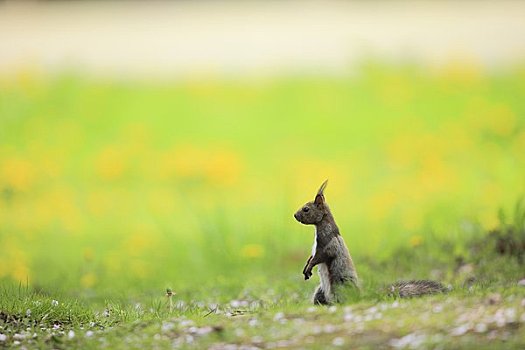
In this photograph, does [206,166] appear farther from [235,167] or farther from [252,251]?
[252,251]

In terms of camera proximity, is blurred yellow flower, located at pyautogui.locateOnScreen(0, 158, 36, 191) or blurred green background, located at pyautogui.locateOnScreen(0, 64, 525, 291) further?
blurred yellow flower, located at pyautogui.locateOnScreen(0, 158, 36, 191)

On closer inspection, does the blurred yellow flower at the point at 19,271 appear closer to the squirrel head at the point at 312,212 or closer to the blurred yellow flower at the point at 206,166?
the blurred yellow flower at the point at 206,166

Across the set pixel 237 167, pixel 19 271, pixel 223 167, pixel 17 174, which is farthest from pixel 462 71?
pixel 19 271

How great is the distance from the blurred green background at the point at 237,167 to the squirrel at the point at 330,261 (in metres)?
2.62

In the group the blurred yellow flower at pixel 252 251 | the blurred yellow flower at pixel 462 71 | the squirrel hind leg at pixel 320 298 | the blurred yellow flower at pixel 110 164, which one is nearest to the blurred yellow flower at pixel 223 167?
the blurred yellow flower at pixel 110 164

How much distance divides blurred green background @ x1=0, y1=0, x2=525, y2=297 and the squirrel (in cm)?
262

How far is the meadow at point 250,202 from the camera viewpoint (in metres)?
7.29

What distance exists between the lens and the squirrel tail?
25.5ft

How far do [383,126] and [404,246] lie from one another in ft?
13.2

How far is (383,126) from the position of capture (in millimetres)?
15008

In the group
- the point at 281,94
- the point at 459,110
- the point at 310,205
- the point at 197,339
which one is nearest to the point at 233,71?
the point at 281,94

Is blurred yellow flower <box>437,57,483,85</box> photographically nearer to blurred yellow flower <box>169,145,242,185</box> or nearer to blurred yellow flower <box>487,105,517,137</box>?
blurred yellow flower <box>487,105,517,137</box>

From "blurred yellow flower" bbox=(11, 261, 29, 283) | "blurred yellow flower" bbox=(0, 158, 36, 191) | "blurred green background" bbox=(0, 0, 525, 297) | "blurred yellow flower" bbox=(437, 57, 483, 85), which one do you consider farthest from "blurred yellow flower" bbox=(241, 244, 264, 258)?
"blurred yellow flower" bbox=(437, 57, 483, 85)

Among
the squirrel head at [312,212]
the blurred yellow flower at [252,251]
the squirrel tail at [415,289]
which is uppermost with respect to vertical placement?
the squirrel head at [312,212]
